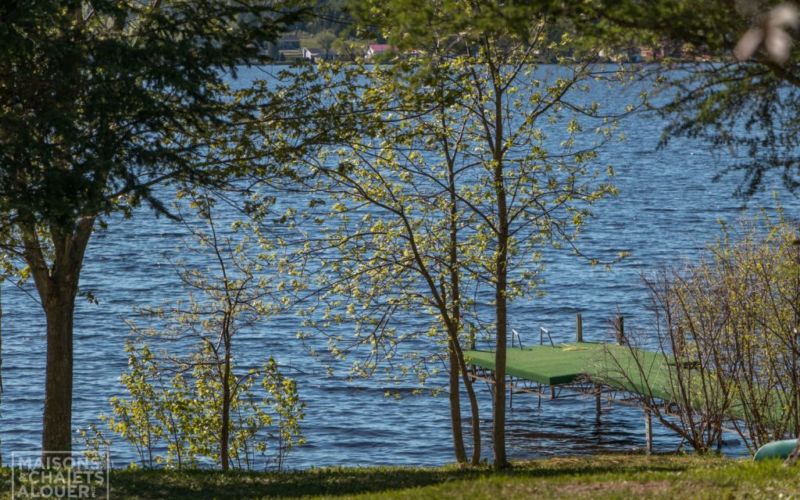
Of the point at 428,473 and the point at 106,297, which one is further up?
the point at 106,297

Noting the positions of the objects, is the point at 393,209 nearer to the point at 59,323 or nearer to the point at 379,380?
the point at 59,323

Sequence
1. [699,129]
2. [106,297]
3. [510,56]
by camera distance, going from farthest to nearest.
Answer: [106,297]
[510,56]
[699,129]

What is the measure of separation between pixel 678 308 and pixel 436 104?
29.0ft

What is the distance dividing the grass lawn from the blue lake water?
361 cm

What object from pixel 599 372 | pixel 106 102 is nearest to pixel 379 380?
pixel 599 372

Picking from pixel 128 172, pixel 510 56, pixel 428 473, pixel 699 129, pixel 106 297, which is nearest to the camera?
pixel 699 129

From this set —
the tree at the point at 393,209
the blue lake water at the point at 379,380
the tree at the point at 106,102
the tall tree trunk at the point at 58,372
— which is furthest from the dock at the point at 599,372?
A: the tree at the point at 106,102

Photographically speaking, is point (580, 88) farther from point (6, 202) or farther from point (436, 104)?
point (6, 202)

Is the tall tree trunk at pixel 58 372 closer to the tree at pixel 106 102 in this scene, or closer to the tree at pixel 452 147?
the tree at pixel 106 102

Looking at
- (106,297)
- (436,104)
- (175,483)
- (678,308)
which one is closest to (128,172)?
(175,483)

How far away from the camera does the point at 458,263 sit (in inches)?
659

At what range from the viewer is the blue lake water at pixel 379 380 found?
27.5 meters

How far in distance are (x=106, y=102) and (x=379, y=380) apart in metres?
22.8

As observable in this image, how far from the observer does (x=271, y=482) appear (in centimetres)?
1318
